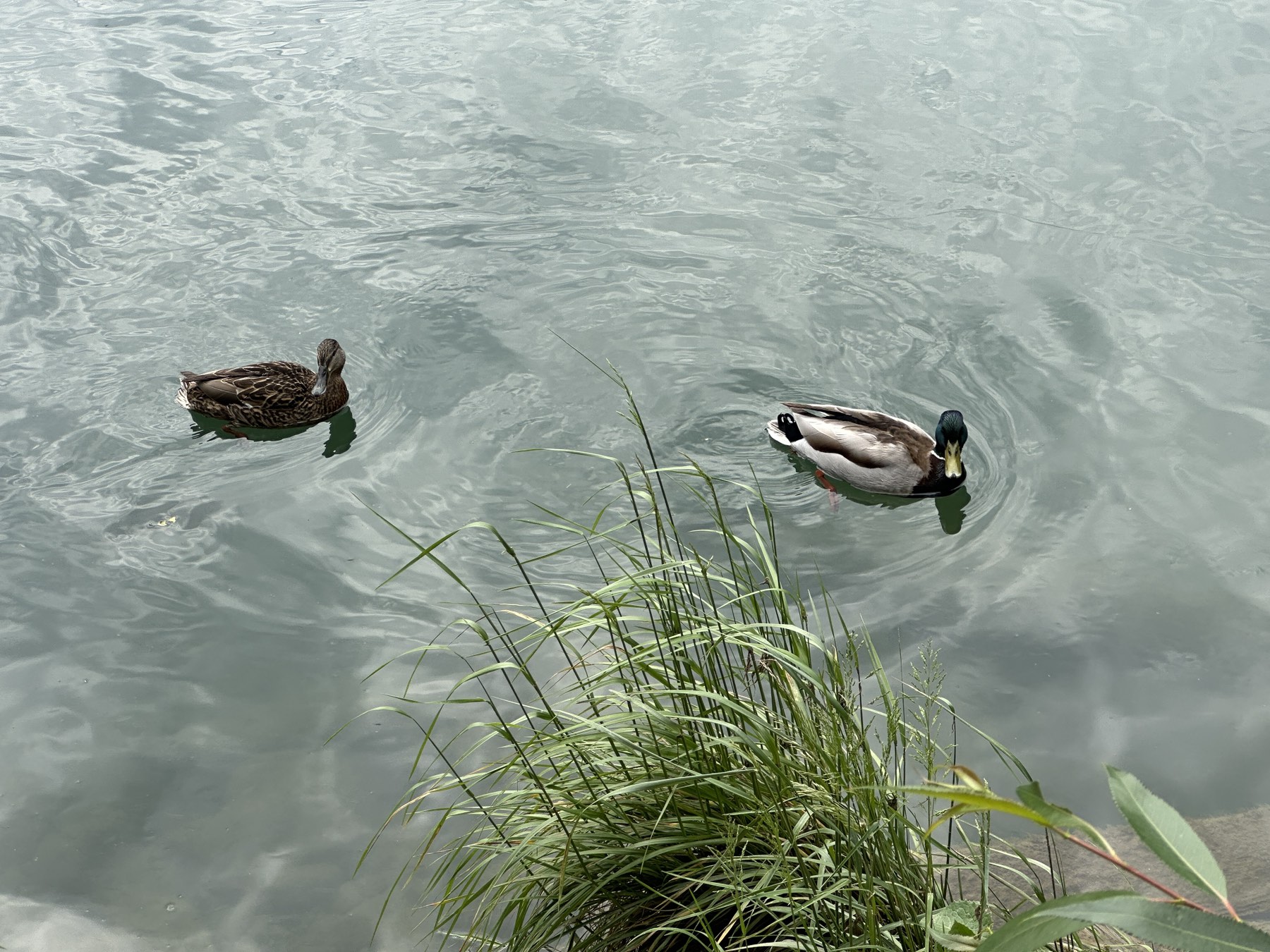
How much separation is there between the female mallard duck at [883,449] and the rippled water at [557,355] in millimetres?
136

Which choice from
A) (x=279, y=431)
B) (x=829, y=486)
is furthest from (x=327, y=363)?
(x=829, y=486)

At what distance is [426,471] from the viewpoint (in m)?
5.40

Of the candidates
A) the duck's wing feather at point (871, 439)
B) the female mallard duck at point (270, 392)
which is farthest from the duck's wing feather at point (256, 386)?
the duck's wing feather at point (871, 439)

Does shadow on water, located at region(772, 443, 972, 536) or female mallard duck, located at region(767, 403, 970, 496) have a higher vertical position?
female mallard duck, located at region(767, 403, 970, 496)

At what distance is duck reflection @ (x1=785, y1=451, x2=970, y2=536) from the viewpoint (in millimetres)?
5207

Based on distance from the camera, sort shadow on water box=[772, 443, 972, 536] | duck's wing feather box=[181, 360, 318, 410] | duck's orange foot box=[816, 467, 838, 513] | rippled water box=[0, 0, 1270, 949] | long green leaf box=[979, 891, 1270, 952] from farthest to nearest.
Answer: duck's wing feather box=[181, 360, 318, 410], duck's orange foot box=[816, 467, 838, 513], shadow on water box=[772, 443, 972, 536], rippled water box=[0, 0, 1270, 949], long green leaf box=[979, 891, 1270, 952]

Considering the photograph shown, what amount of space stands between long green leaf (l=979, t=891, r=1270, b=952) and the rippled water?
2814 mm

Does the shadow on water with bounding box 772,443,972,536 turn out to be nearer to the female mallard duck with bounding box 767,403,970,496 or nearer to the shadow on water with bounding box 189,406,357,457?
the female mallard duck with bounding box 767,403,970,496

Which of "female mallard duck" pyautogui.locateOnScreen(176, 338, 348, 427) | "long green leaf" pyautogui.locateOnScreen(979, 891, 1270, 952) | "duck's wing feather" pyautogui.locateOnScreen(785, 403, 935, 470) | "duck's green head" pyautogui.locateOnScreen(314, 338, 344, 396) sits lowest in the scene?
"female mallard duck" pyautogui.locateOnScreen(176, 338, 348, 427)

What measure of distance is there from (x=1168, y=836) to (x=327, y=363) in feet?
17.4

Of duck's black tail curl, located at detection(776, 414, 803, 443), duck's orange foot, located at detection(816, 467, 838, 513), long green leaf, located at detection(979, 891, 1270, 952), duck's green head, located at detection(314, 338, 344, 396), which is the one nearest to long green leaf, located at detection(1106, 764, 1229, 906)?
long green leaf, located at detection(979, 891, 1270, 952)

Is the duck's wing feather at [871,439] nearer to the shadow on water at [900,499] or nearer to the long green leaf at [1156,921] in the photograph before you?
the shadow on water at [900,499]

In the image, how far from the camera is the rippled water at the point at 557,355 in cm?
398

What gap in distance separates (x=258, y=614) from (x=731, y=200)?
3.98 metres
